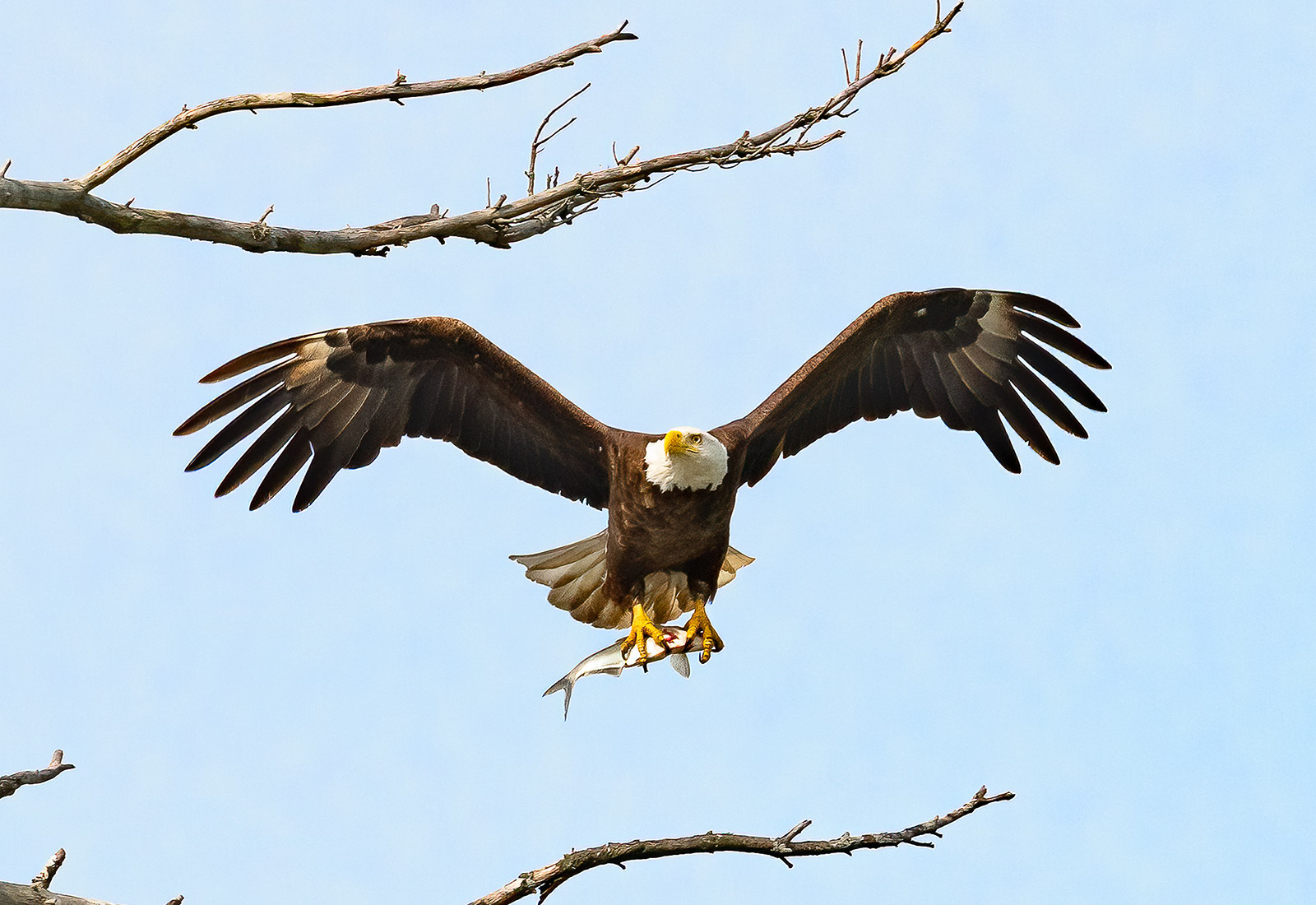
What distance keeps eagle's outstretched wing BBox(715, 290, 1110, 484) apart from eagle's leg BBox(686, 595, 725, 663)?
0.88 m

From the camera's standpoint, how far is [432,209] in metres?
5.96

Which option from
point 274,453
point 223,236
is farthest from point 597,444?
point 223,236

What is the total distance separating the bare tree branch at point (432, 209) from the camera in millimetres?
5512

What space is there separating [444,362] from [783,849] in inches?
121

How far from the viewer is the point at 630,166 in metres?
5.79

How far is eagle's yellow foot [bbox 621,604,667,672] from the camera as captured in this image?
6449 mm

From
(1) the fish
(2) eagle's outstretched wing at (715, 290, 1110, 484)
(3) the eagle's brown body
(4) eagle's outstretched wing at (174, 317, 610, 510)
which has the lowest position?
(1) the fish

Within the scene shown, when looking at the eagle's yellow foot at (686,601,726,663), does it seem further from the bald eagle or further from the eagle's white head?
the eagle's white head

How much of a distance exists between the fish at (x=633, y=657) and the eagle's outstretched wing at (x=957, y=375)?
1112 mm

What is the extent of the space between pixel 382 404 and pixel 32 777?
263 centimetres

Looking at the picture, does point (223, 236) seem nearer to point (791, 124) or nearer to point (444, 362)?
point (444, 362)

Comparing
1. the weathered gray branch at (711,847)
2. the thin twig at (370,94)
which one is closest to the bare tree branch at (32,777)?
the weathered gray branch at (711,847)

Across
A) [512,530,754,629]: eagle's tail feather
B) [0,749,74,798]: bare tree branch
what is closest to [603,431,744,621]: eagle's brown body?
[512,530,754,629]: eagle's tail feather

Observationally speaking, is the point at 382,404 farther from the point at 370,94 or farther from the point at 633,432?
the point at 370,94
